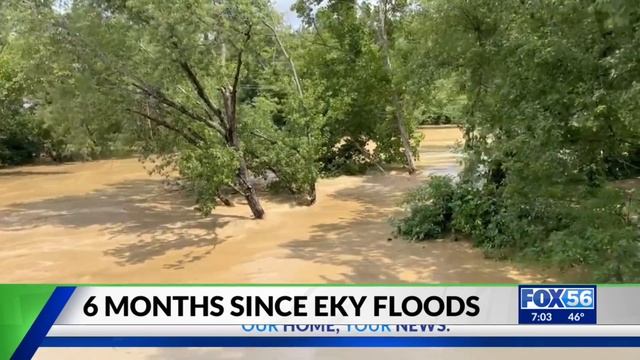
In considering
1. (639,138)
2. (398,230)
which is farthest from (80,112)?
(639,138)

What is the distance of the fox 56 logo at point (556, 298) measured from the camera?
4672 mm

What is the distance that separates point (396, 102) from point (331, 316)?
51.6 feet

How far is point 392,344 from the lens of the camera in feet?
15.6

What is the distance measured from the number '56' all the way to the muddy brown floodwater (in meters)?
3.59

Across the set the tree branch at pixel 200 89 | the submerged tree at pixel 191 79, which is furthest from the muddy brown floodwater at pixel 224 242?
the tree branch at pixel 200 89

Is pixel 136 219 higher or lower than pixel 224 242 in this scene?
higher

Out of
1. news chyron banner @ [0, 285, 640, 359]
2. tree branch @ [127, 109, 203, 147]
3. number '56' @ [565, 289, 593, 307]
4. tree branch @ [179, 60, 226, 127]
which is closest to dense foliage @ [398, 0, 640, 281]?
number '56' @ [565, 289, 593, 307]

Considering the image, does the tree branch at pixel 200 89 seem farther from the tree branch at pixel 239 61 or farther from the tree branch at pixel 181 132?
the tree branch at pixel 181 132

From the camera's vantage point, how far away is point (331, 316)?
183 inches

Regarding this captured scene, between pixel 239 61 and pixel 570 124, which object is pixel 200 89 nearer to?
pixel 239 61

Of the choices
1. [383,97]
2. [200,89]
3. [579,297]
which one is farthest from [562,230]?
[383,97]

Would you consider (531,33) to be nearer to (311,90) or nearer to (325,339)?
(325,339)

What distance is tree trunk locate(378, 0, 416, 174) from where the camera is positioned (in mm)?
19234

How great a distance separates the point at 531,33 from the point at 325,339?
385 centimetres
